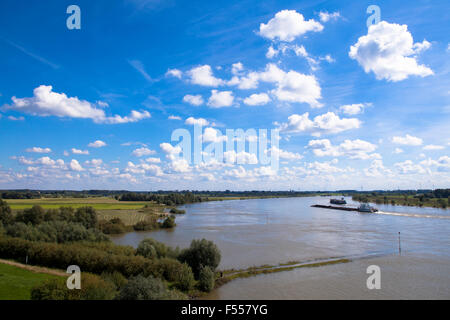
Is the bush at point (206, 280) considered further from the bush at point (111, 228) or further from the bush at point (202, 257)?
the bush at point (111, 228)

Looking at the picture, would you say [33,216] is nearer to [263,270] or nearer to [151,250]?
[151,250]

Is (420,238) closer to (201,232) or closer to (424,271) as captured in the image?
(424,271)

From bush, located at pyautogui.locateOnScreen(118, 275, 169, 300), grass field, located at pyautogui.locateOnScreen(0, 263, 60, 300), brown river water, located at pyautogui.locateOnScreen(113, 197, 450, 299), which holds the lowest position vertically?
brown river water, located at pyautogui.locateOnScreen(113, 197, 450, 299)

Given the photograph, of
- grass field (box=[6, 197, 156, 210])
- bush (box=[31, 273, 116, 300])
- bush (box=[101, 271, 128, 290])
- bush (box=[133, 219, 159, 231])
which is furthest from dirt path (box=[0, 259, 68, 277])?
grass field (box=[6, 197, 156, 210])

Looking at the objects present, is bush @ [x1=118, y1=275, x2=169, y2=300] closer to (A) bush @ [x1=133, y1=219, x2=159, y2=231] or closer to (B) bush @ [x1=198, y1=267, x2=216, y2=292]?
(B) bush @ [x1=198, y1=267, x2=216, y2=292]

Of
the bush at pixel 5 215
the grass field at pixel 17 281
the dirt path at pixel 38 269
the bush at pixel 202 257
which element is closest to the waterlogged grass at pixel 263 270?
the bush at pixel 202 257
